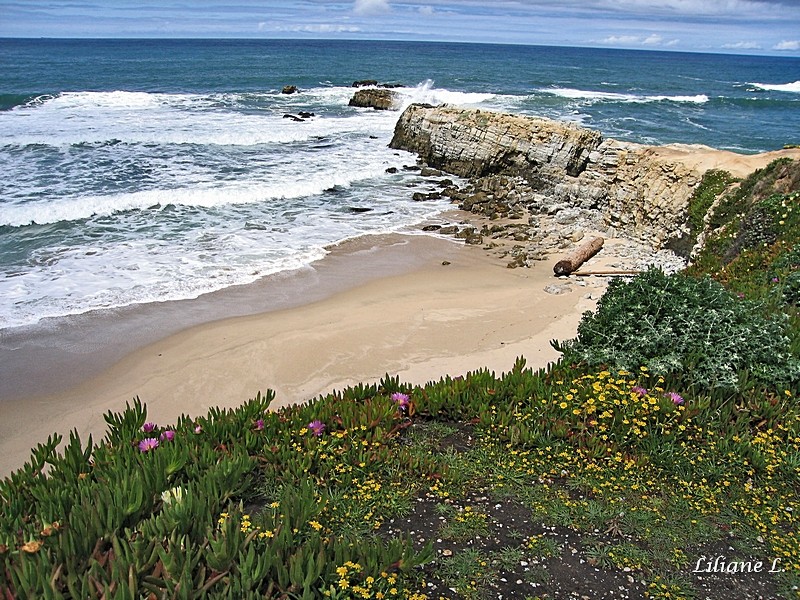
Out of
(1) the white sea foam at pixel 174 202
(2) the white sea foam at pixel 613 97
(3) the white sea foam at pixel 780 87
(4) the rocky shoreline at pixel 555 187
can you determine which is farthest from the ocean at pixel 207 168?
(3) the white sea foam at pixel 780 87

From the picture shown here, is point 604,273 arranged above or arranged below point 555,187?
below

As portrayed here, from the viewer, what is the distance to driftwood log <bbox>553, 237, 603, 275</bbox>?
46.8 feet

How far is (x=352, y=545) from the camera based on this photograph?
344cm

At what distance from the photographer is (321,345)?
10.5 metres

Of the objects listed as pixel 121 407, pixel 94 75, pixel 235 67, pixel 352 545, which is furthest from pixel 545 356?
pixel 235 67

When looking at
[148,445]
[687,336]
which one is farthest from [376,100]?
[148,445]

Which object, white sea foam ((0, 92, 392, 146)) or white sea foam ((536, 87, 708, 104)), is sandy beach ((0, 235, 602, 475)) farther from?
white sea foam ((536, 87, 708, 104))

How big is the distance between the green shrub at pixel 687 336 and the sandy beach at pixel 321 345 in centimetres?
349

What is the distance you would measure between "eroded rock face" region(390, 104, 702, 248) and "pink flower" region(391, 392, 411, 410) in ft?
40.9

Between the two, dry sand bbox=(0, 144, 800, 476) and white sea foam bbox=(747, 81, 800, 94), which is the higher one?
white sea foam bbox=(747, 81, 800, 94)

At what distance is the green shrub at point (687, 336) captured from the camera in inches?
218

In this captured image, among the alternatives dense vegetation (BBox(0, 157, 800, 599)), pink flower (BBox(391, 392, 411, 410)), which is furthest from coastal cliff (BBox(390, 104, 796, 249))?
pink flower (BBox(391, 392, 411, 410))

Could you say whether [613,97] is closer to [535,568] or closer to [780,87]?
[780,87]

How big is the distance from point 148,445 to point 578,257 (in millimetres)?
12004
